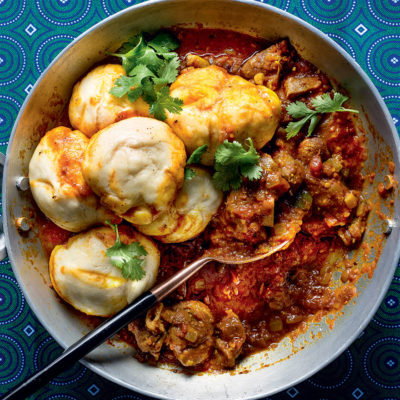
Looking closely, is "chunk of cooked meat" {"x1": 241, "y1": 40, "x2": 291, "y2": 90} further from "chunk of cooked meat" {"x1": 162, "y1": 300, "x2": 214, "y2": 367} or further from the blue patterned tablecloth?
"chunk of cooked meat" {"x1": 162, "y1": 300, "x2": 214, "y2": 367}

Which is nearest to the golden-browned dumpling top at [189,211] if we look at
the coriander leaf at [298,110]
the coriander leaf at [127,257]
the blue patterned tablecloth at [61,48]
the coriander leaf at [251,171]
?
the coriander leaf at [127,257]

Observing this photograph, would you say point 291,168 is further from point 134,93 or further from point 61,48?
point 61,48

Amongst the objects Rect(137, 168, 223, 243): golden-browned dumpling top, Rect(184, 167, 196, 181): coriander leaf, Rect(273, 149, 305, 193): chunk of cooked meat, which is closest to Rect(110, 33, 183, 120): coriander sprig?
Rect(184, 167, 196, 181): coriander leaf

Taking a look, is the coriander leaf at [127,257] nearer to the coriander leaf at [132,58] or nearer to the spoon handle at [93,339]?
the spoon handle at [93,339]

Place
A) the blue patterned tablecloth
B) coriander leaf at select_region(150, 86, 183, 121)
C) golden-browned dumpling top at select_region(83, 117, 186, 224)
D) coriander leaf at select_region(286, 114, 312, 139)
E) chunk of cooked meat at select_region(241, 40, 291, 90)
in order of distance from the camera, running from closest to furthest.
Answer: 1. golden-browned dumpling top at select_region(83, 117, 186, 224)
2. coriander leaf at select_region(150, 86, 183, 121)
3. coriander leaf at select_region(286, 114, 312, 139)
4. chunk of cooked meat at select_region(241, 40, 291, 90)
5. the blue patterned tablecloth

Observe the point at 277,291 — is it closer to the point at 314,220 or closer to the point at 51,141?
the point at 314,220
